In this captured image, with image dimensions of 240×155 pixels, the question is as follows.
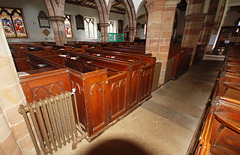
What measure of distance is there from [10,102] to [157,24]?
4247 millimetres

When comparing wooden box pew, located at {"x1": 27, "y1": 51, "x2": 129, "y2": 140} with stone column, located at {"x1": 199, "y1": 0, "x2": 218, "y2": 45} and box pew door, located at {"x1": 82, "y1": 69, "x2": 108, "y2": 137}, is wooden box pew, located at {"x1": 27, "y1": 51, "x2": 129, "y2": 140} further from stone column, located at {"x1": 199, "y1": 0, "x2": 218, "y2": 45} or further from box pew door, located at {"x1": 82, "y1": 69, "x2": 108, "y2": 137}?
stone column, located at {"x1": 199, "y1": 0, "x2": 218, "y2": 45}

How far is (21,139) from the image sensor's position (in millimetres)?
1641

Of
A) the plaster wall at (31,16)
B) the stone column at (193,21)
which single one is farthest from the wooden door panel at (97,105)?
the plaster wall at (31,16)

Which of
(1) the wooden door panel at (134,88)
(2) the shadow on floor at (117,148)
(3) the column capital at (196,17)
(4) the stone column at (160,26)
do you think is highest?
(3) the column capital at (196,17)

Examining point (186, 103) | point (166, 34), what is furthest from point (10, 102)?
point (166, 34)

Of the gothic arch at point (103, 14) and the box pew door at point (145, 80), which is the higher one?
the gothic arch at point (103, 14)

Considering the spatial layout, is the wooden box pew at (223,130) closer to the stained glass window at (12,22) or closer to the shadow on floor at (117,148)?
the shadow on floor at (117,148)

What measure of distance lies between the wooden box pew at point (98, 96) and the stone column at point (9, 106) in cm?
75

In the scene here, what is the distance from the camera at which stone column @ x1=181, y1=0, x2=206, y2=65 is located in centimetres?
665

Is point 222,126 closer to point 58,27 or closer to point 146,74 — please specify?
point 146,74

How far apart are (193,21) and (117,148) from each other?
866cm

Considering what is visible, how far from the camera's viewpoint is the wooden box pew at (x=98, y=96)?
5.91 ft

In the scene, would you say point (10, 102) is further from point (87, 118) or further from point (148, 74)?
point (148, 74)

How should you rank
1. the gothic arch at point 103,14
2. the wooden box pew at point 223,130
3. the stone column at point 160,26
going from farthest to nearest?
the gothic arch at point 103,14, the stone column at point 160,26, the wooden box pew at point 223,130
